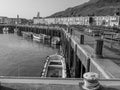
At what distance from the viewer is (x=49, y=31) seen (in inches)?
2958

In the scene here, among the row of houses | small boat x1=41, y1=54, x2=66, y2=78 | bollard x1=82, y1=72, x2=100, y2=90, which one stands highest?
the row of houses

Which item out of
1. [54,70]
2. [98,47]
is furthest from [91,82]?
[54,70]

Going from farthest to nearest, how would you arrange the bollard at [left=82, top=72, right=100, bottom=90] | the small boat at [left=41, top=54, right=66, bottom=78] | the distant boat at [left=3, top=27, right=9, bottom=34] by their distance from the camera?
the distant boat at [left=3, top=27, right=9, bottom=34]
the small boat at [left=41, top=54, right=66, bottom=78]
the bollard at [left=82, top=72, right=100, bottom=90]

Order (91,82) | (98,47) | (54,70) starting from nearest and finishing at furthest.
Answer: (91,82) → (98,47) → (54,70)

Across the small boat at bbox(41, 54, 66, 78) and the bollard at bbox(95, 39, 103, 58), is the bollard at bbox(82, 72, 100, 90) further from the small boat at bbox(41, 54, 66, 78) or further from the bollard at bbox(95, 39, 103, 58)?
the small boat at bbox(41, 54, 66, 78)

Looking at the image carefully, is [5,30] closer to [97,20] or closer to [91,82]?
[97,20]

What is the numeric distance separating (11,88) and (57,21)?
14345 cm

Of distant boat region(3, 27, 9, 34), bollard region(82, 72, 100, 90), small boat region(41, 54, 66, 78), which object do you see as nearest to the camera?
bollard region(82, 72, 100, 90)

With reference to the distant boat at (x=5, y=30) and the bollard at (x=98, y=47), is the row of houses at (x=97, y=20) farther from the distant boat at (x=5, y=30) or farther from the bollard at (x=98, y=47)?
the bollard at (x=98, y=47)

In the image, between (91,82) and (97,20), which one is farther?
(97,20)

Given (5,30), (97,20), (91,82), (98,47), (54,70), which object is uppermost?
(97,20)

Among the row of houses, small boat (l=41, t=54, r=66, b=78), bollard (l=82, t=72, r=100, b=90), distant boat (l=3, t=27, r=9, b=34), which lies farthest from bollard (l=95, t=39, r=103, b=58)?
distant boat (l=3, t=27, r=9, b=34)

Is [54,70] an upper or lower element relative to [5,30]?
lower

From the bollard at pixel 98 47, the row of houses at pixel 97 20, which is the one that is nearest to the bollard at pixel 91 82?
the bollard at pixel 98 47
